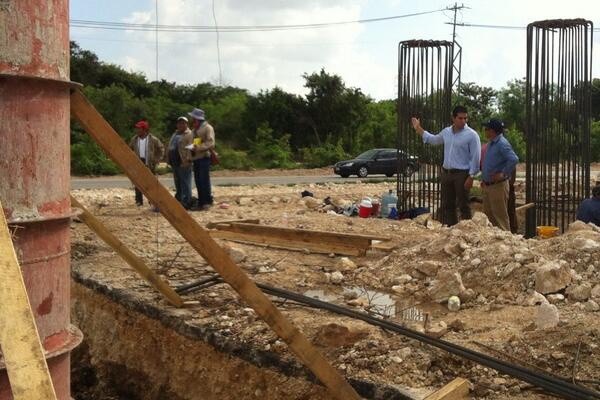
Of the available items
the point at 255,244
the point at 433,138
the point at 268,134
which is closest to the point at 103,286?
the point at 255,244

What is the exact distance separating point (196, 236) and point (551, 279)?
335cm

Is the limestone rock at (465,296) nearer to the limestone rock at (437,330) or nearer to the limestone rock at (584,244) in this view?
the limestone rock at (437,330)

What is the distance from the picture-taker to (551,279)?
555 centimetres

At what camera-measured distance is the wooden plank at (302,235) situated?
7.70 metres

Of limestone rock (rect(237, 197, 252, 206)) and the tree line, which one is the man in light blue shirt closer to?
limestone rock (rect(237, 197, 252, 206))

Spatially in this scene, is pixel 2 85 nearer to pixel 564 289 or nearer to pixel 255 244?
pixel 564 289

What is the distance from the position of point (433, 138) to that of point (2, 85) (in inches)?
286

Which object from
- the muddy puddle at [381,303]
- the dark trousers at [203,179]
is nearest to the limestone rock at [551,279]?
the muddy puddle at [381,303]

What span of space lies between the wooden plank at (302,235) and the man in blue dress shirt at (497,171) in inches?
73.5

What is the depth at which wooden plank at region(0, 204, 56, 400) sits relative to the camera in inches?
69.3

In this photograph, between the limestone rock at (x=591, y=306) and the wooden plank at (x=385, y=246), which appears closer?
the limestone rock at (x=591, y=306)

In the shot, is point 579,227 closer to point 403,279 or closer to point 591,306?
point 403,279

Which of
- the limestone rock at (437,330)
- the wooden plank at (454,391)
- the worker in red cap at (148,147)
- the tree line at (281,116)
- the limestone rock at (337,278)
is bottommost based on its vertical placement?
the wooden plank at (454,391)

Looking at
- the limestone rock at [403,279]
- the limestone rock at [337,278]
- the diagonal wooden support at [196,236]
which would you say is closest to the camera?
the diagonal wooden support at [196,236]
